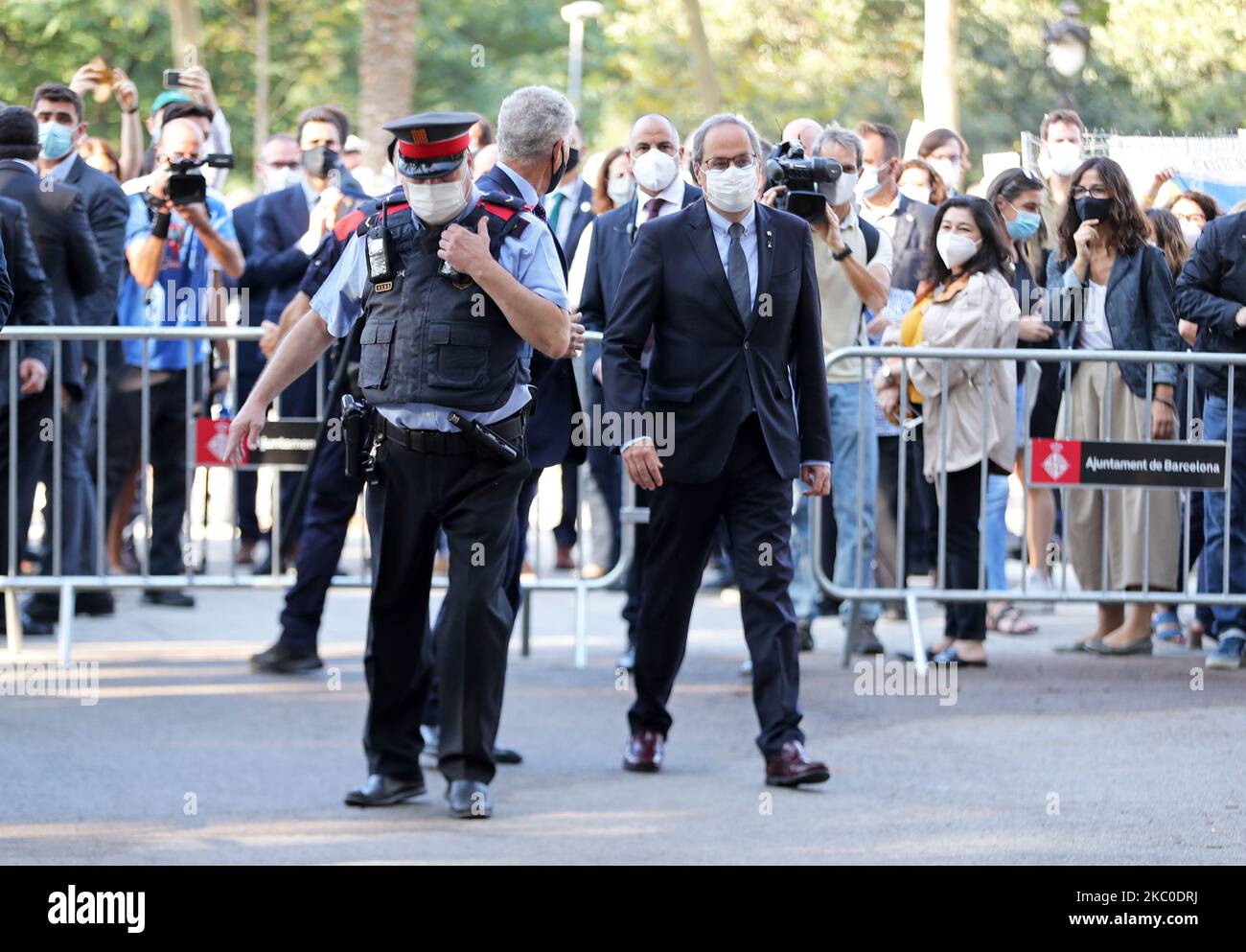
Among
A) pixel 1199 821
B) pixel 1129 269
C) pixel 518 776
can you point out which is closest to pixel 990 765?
pixel 1199 821

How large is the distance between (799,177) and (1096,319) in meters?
1.99

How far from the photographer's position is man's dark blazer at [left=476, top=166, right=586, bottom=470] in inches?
264

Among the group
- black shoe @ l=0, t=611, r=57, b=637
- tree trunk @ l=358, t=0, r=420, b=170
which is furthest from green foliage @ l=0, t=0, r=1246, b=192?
black shoe @ l=0, t=611, r=57, b=637

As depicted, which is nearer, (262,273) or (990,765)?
(990,765)

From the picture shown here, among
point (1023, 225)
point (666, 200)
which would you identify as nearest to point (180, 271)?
point (666, 200)

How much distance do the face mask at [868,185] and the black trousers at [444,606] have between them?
13.3 ft

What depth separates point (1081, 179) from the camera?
366 inches

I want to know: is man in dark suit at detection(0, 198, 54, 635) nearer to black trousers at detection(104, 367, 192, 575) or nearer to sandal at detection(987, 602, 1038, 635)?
black trousers at detection(104, 367, 192, 575)

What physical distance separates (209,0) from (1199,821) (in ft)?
92.4

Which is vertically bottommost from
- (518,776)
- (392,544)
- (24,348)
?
(518,776)

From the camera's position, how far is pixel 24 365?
9.15 metres

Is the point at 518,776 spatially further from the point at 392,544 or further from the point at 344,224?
the point at 344,224

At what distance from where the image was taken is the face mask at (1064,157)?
10305mm
